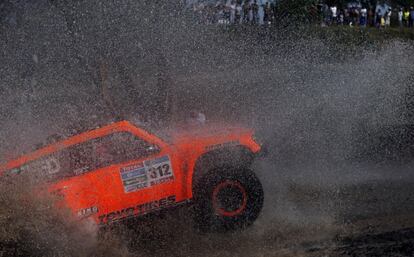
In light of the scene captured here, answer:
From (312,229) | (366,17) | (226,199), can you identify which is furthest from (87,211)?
(366,17)

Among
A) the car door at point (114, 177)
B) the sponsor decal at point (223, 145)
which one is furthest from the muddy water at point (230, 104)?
the sponsor decal at point (223, 145)

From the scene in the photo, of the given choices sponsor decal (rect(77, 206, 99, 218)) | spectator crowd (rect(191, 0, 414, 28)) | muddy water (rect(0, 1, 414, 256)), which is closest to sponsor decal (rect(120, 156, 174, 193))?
sponsor decal (rect(77, 206, 99, 218))

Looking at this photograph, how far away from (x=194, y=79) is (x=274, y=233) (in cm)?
923

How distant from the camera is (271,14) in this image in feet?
63.4

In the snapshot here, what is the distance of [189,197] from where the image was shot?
21.0 feet

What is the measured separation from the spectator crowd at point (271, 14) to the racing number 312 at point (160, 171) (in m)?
12.6

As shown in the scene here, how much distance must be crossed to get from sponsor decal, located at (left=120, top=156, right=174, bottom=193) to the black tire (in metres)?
0.40

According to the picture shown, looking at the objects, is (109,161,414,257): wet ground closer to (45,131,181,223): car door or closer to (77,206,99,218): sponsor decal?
(45,131,181,223): car door

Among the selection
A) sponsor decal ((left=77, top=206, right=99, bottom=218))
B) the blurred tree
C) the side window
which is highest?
the blurred tree

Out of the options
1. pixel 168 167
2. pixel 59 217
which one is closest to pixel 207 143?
pixel 168 167

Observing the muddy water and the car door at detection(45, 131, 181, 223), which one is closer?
the car door at detection(45, 131, 181, 223)

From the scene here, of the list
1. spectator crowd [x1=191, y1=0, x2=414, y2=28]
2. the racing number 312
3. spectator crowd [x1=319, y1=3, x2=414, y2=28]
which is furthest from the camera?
spectator crowd [x1=319, y1=3, x2=414, y2=28]

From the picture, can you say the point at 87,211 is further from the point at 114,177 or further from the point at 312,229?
the point at 312,229

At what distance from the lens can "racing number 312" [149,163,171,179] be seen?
6199mm
